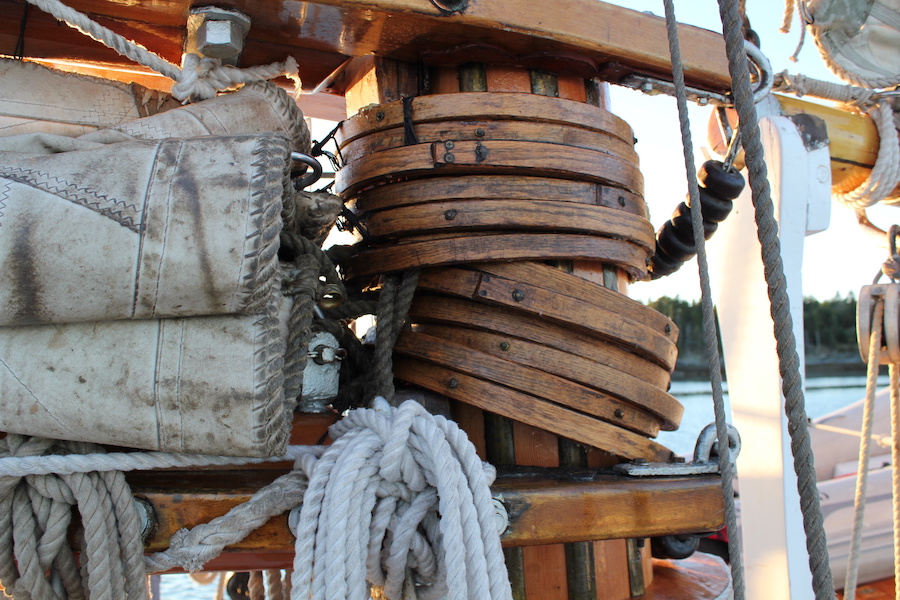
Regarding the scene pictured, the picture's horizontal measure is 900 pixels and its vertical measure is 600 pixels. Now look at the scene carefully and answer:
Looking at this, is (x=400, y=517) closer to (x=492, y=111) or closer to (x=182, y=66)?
(x=492, y=111)

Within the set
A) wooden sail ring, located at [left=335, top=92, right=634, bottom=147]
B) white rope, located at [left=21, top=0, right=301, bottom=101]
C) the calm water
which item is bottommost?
the calm water

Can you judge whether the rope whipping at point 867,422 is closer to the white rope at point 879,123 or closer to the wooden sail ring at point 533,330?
the white rope at point 879,123

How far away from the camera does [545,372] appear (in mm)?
1083

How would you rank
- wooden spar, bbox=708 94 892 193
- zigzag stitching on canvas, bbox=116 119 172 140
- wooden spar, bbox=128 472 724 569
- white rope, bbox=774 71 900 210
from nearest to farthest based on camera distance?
1. wooden spar, bbox=128 472 724 569
2. zigzag stitching on canvas, bbox=116 119 172 140
3. wooden spar, bbox=708 94 892 193
4. white rope, bbox=774 71 900 210

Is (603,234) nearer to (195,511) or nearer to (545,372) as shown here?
(545,372)

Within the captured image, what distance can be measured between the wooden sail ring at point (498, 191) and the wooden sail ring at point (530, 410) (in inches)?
10.7

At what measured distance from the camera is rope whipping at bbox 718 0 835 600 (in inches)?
28.9

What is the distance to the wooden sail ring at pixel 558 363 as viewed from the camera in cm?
108

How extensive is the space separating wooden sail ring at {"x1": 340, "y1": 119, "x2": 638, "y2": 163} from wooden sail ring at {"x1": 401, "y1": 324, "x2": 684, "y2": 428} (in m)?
0.31

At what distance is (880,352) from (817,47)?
3.23 feet

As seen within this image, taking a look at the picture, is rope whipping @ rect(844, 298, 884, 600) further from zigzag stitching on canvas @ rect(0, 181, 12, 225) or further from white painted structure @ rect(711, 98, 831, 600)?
zigzag stitching on canvas @ rect(0, 181, 12, 225)

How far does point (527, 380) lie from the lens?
1073mm

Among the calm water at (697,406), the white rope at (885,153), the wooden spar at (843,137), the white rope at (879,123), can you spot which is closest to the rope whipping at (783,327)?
the wooden spar at (843,137)

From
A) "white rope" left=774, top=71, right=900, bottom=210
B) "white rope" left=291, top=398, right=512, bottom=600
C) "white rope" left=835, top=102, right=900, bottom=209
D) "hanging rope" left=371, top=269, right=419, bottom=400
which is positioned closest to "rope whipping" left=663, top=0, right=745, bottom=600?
"white rope" left=291, top=398, right=512, bottom=600
